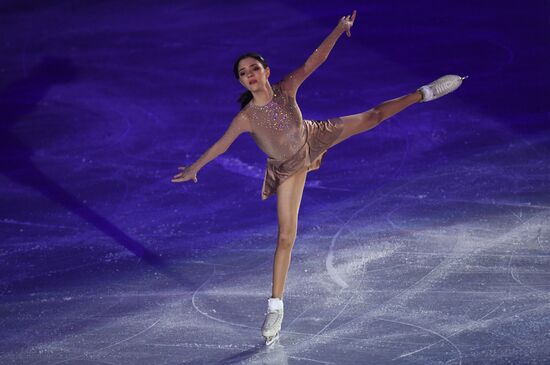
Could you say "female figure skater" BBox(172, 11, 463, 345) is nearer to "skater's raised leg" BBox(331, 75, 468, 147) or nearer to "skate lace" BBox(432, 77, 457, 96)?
"skater's raised leg" BBox(331, 75, 468, 147)

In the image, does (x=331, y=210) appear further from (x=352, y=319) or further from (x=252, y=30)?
(x=252, y=30)

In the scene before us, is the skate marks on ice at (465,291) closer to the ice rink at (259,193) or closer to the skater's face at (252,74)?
the ice rink at (259,193)

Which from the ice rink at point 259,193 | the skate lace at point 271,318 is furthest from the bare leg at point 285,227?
the ice rink at point 259,193

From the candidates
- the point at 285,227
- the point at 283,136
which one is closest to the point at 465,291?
the point at 285,227

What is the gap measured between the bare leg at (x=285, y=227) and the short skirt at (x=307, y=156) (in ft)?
0.17

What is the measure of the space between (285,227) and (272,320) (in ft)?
1.89

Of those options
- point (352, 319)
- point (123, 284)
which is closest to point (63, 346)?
point (123, 284)

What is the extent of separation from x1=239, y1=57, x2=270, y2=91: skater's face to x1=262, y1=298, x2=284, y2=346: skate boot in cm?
130

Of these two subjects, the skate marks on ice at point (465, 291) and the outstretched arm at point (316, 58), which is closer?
the skate marks on ice at point (465, 291)

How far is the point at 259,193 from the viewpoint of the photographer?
7.35 m

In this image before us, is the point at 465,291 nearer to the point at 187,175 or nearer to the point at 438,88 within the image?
the point at 438,88

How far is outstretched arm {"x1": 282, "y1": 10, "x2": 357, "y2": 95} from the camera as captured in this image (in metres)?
5.24

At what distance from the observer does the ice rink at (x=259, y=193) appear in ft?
17.0

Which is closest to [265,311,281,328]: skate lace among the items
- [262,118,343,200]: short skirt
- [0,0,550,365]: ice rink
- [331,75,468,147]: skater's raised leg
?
[0,0,550,365]: ice rink
